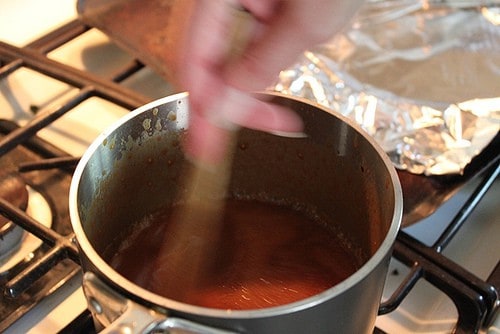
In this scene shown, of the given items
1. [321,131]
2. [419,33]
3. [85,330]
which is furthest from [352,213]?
[419,33]

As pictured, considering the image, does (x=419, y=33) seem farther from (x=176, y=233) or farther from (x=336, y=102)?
(x=176, y=233)

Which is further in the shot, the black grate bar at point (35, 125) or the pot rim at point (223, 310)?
the black grate bar at point (35, 125)

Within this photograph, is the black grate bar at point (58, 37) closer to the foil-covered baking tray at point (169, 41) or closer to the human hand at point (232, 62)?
the foil-covered baking tray at point (169, 41)

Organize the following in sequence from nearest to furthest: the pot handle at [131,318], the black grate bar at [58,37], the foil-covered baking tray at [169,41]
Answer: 1. the pot handle at [131,318]
2. the foil-covered baking tray at [169,41]
3. the black grate bar at [58,37]

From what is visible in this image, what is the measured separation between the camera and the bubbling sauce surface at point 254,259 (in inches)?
18.2

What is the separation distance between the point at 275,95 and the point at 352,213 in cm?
11

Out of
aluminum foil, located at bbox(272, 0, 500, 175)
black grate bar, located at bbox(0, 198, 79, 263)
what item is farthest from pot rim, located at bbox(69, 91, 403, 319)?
aluminum foil, located at bbox(272, 0, 500, 175)

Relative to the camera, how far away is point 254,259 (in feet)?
1.64

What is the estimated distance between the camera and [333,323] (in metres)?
0.32

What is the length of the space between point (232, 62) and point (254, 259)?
18 cm

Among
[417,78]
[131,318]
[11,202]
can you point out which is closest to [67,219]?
[11,202]

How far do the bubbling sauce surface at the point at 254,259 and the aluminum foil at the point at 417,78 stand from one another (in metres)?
0.12

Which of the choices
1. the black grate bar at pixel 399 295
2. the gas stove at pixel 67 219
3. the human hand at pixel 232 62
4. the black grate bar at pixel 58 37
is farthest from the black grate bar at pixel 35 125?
the black grate bar at pixel 399 295

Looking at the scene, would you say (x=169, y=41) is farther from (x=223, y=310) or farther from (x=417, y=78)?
(x=223, y=310)
